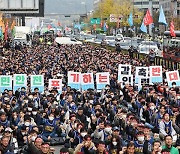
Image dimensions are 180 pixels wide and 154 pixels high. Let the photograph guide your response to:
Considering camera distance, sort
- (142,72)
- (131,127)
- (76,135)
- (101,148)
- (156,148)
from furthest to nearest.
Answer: (142,72) < (131,127) < (76,135) < (101,148) < (156,148)

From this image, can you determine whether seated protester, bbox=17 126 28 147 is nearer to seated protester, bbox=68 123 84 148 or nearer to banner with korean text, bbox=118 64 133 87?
seated protester, bbox=68 123 84 148

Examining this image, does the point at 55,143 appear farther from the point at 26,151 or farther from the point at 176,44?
the point at 176,44

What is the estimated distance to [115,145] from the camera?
433 inches

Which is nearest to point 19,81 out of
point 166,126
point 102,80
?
point 102,80

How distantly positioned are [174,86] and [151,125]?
16.4ft

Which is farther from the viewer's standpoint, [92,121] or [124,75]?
[124,75]

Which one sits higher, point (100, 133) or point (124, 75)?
point (124, 75)

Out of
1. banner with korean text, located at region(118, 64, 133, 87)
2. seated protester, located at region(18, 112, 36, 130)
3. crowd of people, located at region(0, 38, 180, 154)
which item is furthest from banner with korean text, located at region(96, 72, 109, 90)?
seated protester, located at region(18, 112, 36, 130)

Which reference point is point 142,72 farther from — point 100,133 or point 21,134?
point 100,133

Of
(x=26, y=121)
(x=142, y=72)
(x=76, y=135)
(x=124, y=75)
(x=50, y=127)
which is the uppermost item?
(x=142, y=72)

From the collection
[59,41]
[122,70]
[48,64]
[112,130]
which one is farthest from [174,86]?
[59,41]

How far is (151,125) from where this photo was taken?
14062 mm

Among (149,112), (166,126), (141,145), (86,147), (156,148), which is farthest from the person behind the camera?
(149,112)

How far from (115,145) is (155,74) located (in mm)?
9421
